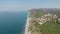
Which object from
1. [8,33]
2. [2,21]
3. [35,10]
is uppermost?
[35,10]

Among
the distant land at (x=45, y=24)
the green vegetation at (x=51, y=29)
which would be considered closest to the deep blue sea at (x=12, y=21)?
the distant land at (x=45, y=24)

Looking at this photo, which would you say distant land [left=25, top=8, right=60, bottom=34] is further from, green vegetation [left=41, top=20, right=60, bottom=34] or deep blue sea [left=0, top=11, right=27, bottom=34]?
deep blue sea [left=0, top=11, right=27, bottom=34]

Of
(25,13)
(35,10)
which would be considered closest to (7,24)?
(25,13)

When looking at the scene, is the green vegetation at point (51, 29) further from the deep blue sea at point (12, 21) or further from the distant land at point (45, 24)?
the deep blue sea at point (12, 21)

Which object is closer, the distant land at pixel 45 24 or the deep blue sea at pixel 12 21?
the distant land at pixel 45 24

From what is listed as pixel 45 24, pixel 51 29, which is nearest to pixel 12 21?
pixel 45 24

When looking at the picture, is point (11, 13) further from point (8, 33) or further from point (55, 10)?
point (55, 10)

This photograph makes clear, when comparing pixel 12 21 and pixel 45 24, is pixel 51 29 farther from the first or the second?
pixel 12 21

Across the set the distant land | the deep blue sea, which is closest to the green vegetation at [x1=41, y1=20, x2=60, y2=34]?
the distant land
